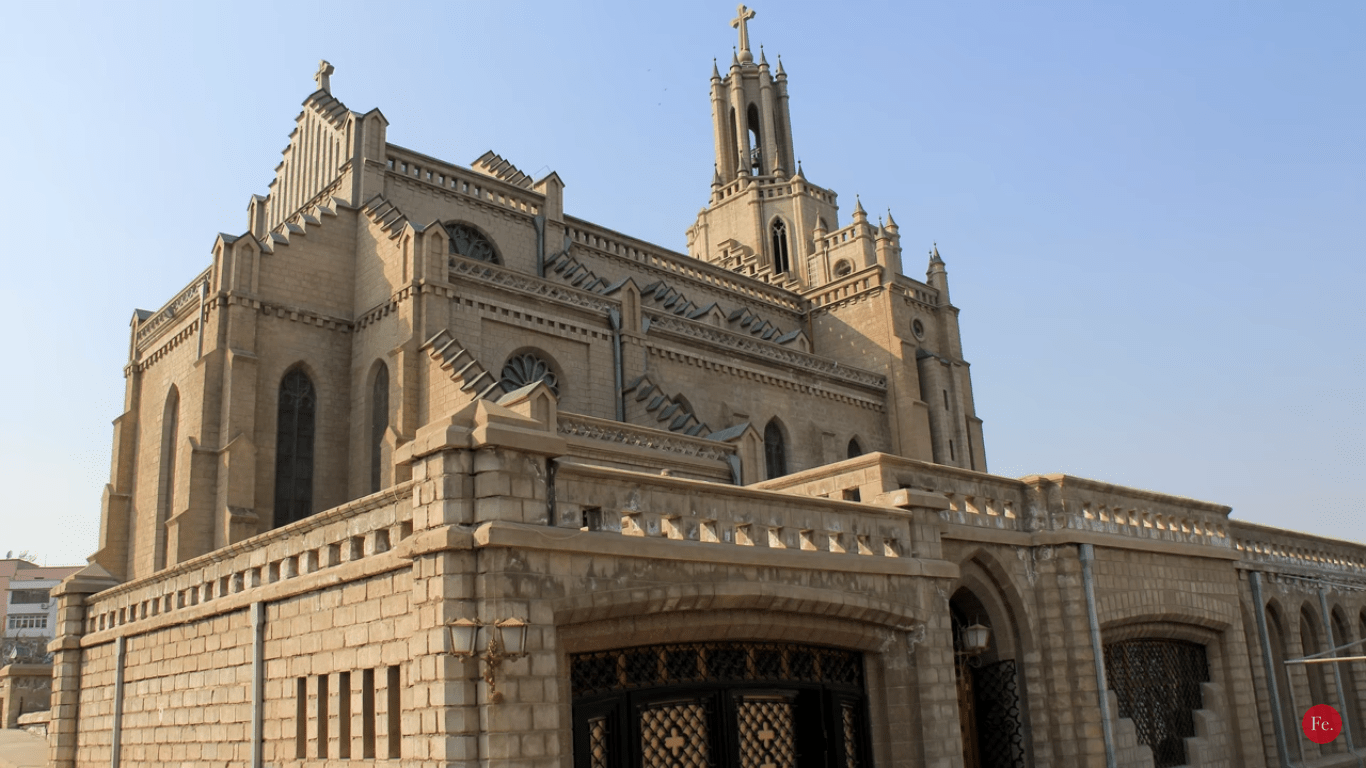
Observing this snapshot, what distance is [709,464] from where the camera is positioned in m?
25.4

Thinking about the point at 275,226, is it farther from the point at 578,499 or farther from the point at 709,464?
the point at 578,499

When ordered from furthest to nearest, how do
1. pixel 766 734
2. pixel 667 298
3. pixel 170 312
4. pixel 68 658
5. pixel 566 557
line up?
1. pixel 667 298
2. pixel 170 312
3. pixel 68 658
4. pixel 766 734
5. pixel 566 557

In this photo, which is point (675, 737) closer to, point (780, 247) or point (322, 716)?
point (322, 716)

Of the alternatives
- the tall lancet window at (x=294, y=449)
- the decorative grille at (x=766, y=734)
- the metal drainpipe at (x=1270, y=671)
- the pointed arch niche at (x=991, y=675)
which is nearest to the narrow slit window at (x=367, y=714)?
the decorative grille at (x=766, y=734)

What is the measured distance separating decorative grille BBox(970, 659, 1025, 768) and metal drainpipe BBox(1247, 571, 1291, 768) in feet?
22.5

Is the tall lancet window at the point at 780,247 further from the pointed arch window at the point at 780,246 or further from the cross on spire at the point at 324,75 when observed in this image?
the cross on spire at the point at 324,75

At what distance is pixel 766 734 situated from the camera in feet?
40.9

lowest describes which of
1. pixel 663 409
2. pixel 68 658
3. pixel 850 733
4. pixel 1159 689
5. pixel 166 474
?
pixel 850 733

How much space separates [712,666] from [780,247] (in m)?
38.0

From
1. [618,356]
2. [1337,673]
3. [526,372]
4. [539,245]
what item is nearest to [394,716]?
[526,372]

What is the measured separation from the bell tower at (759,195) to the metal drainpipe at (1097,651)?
94.7 ft

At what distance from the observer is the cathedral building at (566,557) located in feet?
34.0

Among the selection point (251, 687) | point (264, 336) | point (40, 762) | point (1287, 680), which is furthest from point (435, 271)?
point (1287, 680)

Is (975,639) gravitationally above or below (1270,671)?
above
